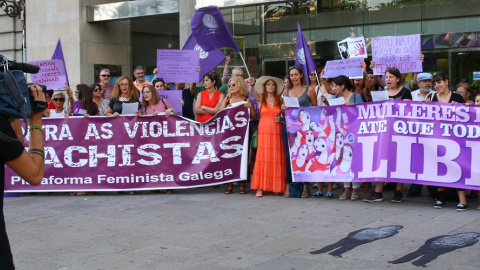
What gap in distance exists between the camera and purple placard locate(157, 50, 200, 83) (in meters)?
10.3

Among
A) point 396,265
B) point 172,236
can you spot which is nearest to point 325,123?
point 172,236

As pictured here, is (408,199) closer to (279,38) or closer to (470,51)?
(470,51)

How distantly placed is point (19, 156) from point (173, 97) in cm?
706

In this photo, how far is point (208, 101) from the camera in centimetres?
1005

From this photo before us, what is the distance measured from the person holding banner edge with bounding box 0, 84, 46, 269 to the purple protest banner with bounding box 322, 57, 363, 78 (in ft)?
→ 21.1

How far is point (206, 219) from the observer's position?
A: 7730mm

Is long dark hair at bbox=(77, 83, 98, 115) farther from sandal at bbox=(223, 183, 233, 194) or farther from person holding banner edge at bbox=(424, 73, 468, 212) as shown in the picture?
person holding banner edge at bbox=(424, 73, 468, 212)

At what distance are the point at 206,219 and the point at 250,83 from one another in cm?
272

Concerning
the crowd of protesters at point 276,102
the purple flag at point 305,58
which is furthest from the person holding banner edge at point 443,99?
the purple flag at point 305,58

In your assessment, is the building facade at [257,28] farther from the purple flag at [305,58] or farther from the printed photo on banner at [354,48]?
the printed photo on banner at [354,48]

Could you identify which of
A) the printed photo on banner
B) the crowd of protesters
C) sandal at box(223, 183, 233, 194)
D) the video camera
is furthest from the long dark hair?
the video camera

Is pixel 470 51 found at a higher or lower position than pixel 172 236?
higher

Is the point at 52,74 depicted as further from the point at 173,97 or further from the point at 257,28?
the point at 257,28

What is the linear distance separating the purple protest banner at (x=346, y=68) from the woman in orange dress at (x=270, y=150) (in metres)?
0.86
